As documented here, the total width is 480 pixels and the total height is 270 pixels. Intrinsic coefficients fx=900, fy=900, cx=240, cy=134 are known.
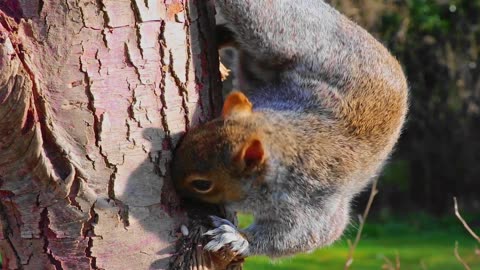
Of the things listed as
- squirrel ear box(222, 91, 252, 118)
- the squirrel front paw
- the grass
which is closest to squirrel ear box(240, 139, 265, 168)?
squirrel ear box(222, 91, 252, 118)

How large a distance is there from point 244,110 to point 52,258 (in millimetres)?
736

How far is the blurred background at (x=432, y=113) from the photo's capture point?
10.6 metres

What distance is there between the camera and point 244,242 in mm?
2547

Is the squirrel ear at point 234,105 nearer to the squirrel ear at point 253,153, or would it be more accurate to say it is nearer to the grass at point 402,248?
the squirrel ear at point 253,153

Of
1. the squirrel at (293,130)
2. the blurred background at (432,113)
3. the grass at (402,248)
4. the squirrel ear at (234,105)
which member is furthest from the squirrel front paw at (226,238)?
the blurred background at (432,113)

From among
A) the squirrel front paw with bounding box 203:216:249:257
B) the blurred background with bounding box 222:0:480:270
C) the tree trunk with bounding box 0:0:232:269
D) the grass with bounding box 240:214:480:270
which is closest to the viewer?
the tree trunk with bounding box 0:0:232:269

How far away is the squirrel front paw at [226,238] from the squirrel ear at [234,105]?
0.31m

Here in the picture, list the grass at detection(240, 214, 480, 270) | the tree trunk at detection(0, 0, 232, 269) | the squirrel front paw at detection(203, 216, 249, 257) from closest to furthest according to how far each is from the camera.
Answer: the tree trunk at detection(0, 0, 232, 269) < the squirrel front paw at detection(203, 216, 249, 257) < the grass at detection(240, 214, 480, 270)

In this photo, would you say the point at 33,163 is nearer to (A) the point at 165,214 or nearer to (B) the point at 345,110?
(A) the point at 165,214

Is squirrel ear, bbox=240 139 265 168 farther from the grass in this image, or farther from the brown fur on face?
the grass

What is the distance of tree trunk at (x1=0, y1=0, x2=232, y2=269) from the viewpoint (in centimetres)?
212

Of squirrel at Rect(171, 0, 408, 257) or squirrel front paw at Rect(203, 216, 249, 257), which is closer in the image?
squirrel front paw at Rect(203, 216, 249, 257)

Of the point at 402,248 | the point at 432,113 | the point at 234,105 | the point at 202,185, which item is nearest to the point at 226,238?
the point at 202,185

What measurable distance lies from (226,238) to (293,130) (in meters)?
0.51
